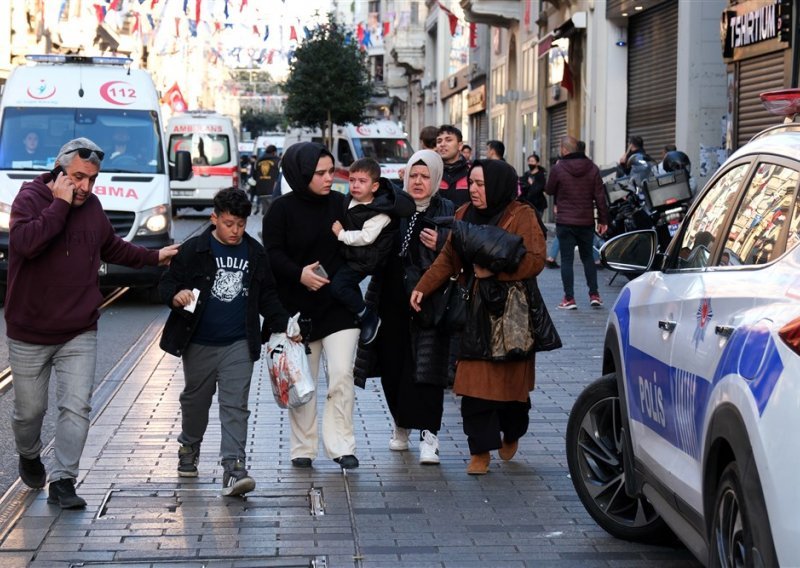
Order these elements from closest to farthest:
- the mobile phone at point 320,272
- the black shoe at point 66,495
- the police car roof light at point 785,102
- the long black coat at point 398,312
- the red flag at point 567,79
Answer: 1. the police car roof light at point 785,102
2. the black shoe at point 66,495
3. the mobile phone at point 320,272
4. the long black coat at point 398,312
5. the red flag at point 567,79

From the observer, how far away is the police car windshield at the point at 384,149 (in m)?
37.1

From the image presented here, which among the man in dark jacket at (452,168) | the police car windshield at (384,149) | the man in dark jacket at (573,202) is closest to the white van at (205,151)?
the police car windshield at (384,149)

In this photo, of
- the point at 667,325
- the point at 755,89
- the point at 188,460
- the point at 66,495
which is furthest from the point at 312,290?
the point at 755,89

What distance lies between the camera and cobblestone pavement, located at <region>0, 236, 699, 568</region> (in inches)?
226

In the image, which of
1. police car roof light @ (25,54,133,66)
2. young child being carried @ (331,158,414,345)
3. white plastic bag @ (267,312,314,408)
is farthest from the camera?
police car roof light @ (25,54,133,66)

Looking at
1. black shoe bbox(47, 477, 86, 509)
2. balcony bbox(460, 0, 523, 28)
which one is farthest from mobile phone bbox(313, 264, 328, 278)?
balcony bbox(460, 0, 523, 28)

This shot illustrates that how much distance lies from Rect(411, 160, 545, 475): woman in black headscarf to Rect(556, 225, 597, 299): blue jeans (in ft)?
26.3

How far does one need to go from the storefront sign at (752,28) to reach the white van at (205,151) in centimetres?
2074

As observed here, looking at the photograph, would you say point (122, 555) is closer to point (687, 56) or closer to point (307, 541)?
point (307, 541)

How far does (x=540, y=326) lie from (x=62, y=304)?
247 cm

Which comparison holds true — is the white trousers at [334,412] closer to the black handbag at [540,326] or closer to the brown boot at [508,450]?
the brown boot at [508,450]

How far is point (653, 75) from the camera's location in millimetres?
23688

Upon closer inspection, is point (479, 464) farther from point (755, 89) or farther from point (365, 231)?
point (755, 89)

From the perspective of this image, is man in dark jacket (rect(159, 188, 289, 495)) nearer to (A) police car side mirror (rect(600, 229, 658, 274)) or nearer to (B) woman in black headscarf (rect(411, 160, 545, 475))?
(B) woman in black headscarf (rect(411, 160, 545, 475))
